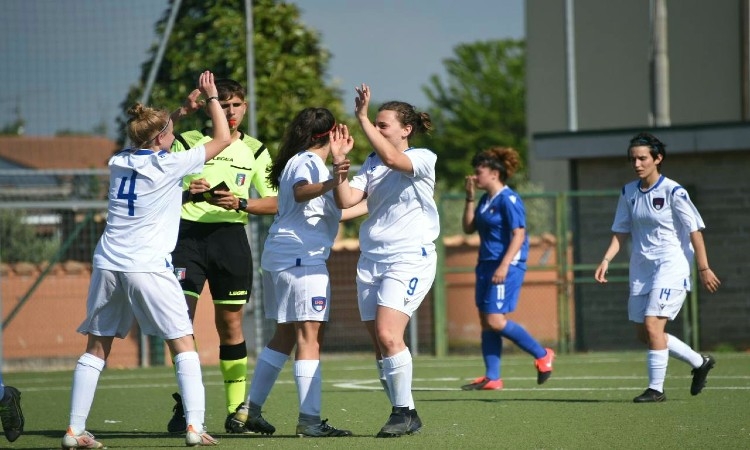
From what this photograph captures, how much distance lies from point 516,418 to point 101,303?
2.95 m

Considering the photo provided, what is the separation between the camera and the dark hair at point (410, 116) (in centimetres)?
768

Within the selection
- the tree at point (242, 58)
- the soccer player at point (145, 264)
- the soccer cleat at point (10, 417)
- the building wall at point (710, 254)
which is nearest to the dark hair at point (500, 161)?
the soccer player at point (145, 264)

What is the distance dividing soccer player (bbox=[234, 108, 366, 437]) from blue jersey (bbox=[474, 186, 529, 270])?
3.97 metres

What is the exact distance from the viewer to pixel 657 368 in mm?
9508

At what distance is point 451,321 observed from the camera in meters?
18.7

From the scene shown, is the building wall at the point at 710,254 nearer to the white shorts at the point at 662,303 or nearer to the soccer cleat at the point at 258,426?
the white shorts at the point at 662,303

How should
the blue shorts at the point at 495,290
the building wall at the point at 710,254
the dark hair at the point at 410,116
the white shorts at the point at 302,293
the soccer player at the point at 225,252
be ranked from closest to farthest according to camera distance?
the white shorts at the point at 302,293, the dark hair at the point at 410,116, the soccer player at the point at 225,252, the blue shorts at the point at 495,290, the building wall at the point at 710,254

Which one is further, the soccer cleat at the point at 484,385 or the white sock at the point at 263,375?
the soccer cleat at the point at 484,385

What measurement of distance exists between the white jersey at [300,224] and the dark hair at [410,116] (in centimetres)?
55

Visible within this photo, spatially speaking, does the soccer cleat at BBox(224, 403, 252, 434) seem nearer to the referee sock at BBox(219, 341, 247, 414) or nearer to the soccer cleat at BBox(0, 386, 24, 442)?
the referee sock at BBox(219, 341, 247, 414)

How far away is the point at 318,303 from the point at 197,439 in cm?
105

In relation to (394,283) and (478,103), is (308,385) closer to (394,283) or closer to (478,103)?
(394,283)

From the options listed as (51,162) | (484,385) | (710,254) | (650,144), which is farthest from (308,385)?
(51,162)

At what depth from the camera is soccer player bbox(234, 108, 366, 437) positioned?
24.1 ft
